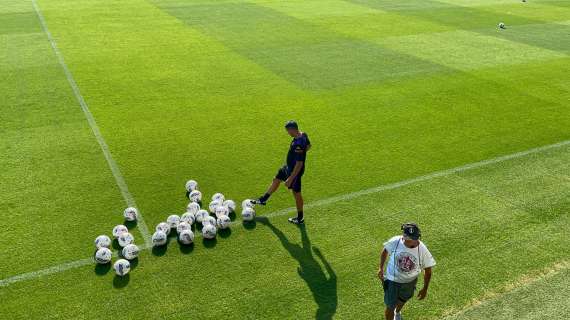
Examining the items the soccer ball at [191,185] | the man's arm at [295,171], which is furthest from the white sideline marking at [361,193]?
the soccer ball at [191,185]

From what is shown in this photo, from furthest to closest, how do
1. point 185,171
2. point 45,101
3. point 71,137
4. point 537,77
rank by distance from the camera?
point 537,77
point 45,101
point 71,137
point 185,171

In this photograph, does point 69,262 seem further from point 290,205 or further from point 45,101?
point 45,101

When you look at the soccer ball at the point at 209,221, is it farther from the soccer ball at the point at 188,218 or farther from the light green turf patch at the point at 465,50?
the light green turf patch at the point at 465,50

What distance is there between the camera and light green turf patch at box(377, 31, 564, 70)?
21.6 metres

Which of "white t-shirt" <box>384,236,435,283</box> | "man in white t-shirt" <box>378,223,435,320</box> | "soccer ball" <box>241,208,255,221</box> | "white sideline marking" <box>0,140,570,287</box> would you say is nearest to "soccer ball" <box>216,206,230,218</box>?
"soccer ball" <box>241,208,255,221</box>

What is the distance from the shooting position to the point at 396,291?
22.9 feet

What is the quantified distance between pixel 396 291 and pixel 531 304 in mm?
2956

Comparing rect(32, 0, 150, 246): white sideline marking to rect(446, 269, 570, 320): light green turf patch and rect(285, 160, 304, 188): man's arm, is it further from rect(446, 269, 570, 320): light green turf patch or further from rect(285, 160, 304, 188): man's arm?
rect(446, 269, 570, 320): light green turf patch

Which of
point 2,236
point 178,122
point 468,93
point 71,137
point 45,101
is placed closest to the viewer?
point 2,236

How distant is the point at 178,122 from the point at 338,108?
5.30m

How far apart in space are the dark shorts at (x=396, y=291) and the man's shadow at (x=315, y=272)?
1263 mm

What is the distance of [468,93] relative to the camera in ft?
58.2

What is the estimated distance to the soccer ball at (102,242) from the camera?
9.12 m

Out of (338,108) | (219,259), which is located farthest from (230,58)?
(219,259)
